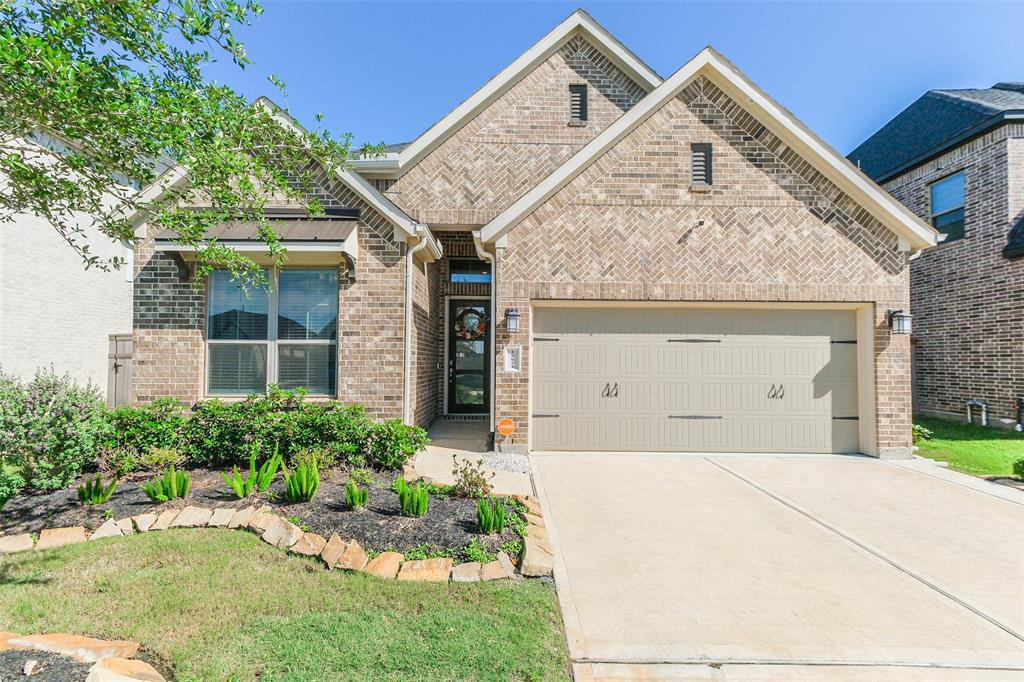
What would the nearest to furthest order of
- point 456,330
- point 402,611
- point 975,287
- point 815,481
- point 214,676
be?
point 214,676 < point 402,611 < point 815,481 < point 975,287 < point 456,330

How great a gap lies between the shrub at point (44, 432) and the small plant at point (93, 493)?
0.57m

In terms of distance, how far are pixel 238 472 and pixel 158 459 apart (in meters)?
1.23

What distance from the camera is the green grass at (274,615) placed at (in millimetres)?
2492

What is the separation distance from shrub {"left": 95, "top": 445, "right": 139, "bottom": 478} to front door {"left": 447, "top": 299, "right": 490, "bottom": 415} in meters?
6.71

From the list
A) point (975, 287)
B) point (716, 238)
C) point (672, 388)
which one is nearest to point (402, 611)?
point (672, 388)

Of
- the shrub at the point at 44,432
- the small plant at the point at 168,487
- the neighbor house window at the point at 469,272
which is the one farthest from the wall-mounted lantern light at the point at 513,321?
the shrub at the point at 44,432

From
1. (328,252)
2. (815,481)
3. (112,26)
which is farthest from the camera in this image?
(328,252)

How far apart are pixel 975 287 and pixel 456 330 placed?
12.0 m

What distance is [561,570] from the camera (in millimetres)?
3689

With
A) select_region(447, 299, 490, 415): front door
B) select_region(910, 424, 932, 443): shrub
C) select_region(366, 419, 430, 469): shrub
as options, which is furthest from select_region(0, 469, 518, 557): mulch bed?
select_region(910, 424, 932, 443): shrub

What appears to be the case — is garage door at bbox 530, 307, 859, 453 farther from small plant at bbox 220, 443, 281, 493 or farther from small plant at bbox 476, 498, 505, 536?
small plant at bbox 220, 443, 281, 493

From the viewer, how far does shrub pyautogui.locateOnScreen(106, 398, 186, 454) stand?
5.88 metres

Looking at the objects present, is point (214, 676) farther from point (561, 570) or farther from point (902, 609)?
point (902, 609)

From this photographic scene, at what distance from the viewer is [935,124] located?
12328 mm
